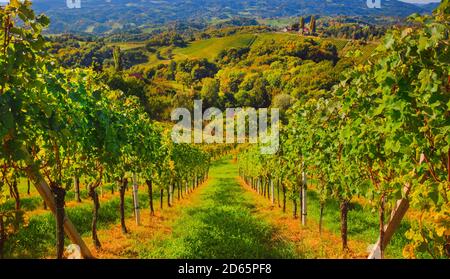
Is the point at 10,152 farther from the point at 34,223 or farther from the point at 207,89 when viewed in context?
the point at 207,89

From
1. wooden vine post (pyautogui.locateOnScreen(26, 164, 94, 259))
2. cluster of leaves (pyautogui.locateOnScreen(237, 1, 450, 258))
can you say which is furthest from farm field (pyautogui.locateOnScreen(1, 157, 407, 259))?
cluster of leaves (pyautogui.locateOnScreen(237, 1, 450, 258))

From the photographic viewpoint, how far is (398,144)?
4590 mm

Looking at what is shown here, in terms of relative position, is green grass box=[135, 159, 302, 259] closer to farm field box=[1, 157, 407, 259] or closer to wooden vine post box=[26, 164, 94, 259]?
farm field box=[1, 157, 407, 259]

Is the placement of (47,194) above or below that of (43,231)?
above

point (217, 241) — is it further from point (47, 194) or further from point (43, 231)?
point (47, 194)

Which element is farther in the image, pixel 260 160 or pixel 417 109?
pixel 260 160

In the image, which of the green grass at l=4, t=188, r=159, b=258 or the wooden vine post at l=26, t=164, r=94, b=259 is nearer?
the wooden vine post at l=26, t=164, r=94, b=259

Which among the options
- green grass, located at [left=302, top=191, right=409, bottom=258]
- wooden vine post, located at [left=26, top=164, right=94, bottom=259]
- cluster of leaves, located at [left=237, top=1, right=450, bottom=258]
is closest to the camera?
cluster of leaves, located at [left=237, top=1, right=450, bottom=258]

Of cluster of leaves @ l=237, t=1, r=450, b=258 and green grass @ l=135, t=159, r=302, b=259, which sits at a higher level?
cluster of leaves @ l=237, t=1, r=450, b=258

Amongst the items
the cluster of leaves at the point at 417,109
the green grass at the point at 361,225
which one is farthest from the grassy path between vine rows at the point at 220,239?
the cluster of leaves at the point at 417,109

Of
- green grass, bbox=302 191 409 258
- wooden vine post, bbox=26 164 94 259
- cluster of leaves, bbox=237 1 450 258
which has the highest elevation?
cluster of leaves, bbox=237 1 450 258
